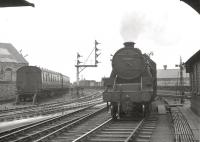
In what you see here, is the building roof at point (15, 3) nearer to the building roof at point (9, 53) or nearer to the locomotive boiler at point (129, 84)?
the locomotive boiler at point (129, 84)

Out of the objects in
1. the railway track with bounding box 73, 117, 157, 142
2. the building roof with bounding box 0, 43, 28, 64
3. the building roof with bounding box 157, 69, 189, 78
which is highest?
the building roof with bounding box 0, 43, 28, 64

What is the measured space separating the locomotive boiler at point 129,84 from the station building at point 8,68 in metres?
17.8

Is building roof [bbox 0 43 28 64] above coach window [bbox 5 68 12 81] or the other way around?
above

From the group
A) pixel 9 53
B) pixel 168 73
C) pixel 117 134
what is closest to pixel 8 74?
pixel 9 53

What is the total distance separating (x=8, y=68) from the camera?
4438 cm

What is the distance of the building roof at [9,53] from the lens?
47778 millimetres

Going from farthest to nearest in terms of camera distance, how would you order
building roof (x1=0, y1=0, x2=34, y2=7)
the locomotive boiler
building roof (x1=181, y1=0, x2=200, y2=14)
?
the locomotive boiler < building roof (x1=0, y1=0, x2=34, y2=7) < building roof (x1=181, y1=0, x2=200, y2=14)

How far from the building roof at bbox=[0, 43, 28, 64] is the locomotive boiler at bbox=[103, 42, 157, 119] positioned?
115ft

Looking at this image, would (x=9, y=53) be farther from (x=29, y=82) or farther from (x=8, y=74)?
(x=29, y=82)

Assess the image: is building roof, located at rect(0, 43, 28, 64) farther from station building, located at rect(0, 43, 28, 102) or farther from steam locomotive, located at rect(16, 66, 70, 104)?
steam locomotive, located at rect(16, 66, 70, 104)

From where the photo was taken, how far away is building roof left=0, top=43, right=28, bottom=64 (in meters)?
47.8

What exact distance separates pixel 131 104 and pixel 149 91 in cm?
97

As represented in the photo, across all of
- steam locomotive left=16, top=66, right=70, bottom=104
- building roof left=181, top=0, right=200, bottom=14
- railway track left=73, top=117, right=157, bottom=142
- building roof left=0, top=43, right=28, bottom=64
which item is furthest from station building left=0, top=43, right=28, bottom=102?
building roof left=181, top=0, right=200, bottom=14

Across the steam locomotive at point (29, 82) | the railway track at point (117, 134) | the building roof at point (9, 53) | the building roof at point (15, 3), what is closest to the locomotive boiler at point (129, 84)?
the railway track at point (117, 134)
